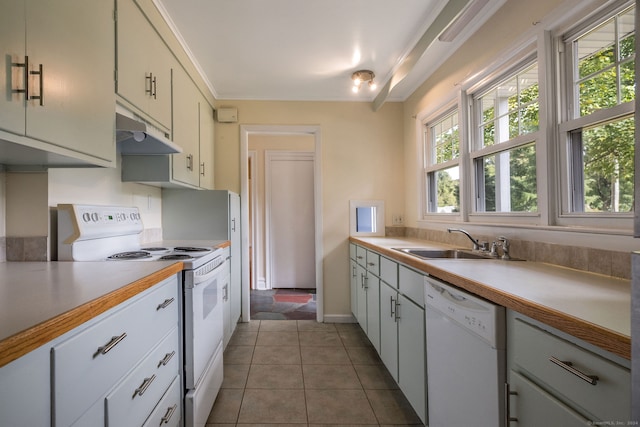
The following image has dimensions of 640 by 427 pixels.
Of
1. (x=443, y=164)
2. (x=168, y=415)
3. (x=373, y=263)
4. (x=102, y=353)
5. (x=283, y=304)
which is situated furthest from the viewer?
(x=283, y=304)

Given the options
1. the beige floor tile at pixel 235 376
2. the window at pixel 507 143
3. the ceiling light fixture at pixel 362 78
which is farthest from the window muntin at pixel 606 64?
the beige floor tile at pixel 235 376

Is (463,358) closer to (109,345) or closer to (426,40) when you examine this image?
(109,345)

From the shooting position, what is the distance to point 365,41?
2240 mm

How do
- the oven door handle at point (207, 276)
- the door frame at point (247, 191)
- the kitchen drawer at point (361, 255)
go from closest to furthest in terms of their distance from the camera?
the oven door handle at point (207, 276), the kitchen drawer at point (361, 255), the door frame at point (247, 191)

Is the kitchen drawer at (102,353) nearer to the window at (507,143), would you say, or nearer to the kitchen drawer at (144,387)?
the kitchen drawer at (144,387)

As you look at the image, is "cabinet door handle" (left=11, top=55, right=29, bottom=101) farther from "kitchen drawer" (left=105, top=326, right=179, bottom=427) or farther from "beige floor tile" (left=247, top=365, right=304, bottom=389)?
"beige floor tile" (left=247, top=365, right=304, bottom=389)

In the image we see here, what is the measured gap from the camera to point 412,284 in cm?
160

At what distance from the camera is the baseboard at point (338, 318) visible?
3199 millimetres

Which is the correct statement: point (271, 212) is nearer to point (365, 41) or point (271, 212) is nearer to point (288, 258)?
point (288, 258)

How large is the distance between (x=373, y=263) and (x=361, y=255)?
39cm

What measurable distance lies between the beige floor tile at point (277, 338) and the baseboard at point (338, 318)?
1.43ft

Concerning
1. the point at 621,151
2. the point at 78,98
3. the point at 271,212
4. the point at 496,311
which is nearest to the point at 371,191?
the point at 271,212

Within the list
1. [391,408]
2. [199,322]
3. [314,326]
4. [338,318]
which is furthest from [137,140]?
[338,318]

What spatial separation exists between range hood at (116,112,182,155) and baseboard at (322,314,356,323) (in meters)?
2.32
